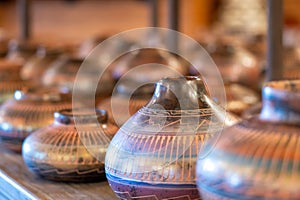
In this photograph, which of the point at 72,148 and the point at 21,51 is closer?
the point at 72,148

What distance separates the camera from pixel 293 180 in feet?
1.90

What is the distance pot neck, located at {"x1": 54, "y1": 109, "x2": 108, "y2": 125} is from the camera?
3.26 feet

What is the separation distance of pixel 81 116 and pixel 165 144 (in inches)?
10.9

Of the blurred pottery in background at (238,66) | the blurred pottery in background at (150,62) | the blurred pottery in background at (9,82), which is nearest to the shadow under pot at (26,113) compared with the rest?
the blurred pottery in background at (9,82)

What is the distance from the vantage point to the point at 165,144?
2.51 ft

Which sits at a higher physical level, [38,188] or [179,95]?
[179,95]

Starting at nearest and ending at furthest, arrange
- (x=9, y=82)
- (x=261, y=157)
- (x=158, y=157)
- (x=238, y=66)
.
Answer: (x=261, y=157) < (x=158, y=157) < (x=9, y=82) < (x=238, y=66)

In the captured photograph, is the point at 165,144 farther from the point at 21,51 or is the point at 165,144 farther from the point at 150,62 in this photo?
the point at 21,51

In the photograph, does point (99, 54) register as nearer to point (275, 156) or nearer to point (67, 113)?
point (67, 113)

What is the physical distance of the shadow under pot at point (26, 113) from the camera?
118 cm

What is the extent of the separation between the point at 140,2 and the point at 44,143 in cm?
511

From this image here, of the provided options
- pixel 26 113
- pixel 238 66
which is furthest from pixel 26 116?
pixel 238 66

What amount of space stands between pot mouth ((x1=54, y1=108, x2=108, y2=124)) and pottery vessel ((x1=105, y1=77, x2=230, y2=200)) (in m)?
0.19

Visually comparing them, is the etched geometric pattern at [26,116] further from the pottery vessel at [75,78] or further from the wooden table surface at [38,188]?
the pottery vessel at [75,78]
